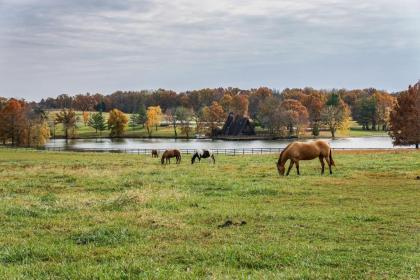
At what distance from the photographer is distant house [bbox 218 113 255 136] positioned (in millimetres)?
140000

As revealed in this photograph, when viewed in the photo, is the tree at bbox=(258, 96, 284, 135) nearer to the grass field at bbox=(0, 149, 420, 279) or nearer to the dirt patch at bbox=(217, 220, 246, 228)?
the grass field at bbox=(0, 149, 420, 279)

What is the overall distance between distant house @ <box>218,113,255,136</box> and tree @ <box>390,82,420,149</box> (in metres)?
72.0

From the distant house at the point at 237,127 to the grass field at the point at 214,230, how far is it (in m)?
117

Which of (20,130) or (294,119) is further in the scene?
(294,119)

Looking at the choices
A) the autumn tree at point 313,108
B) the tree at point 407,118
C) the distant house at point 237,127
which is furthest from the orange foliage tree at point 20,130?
the autumn tree at point 313,108

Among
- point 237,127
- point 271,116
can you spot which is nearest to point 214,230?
point 271,116

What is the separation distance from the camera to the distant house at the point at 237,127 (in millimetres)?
140000

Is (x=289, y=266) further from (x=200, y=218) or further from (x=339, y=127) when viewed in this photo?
(x=339, y=127)

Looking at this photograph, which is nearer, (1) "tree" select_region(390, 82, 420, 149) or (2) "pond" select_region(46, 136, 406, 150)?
(1) "tree" select_region(390, 82, 420, 149)

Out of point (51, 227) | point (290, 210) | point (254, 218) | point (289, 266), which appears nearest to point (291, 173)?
point (290, 210)

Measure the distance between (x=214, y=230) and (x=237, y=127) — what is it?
12888 cm

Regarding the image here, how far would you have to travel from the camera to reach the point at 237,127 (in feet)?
462

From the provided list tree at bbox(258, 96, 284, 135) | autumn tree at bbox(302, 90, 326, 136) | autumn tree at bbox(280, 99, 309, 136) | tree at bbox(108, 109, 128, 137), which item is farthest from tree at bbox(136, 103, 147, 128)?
autumn tree at bbox(302, 90, 326, 136)

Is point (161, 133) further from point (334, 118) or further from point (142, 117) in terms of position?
point (334, 118)
